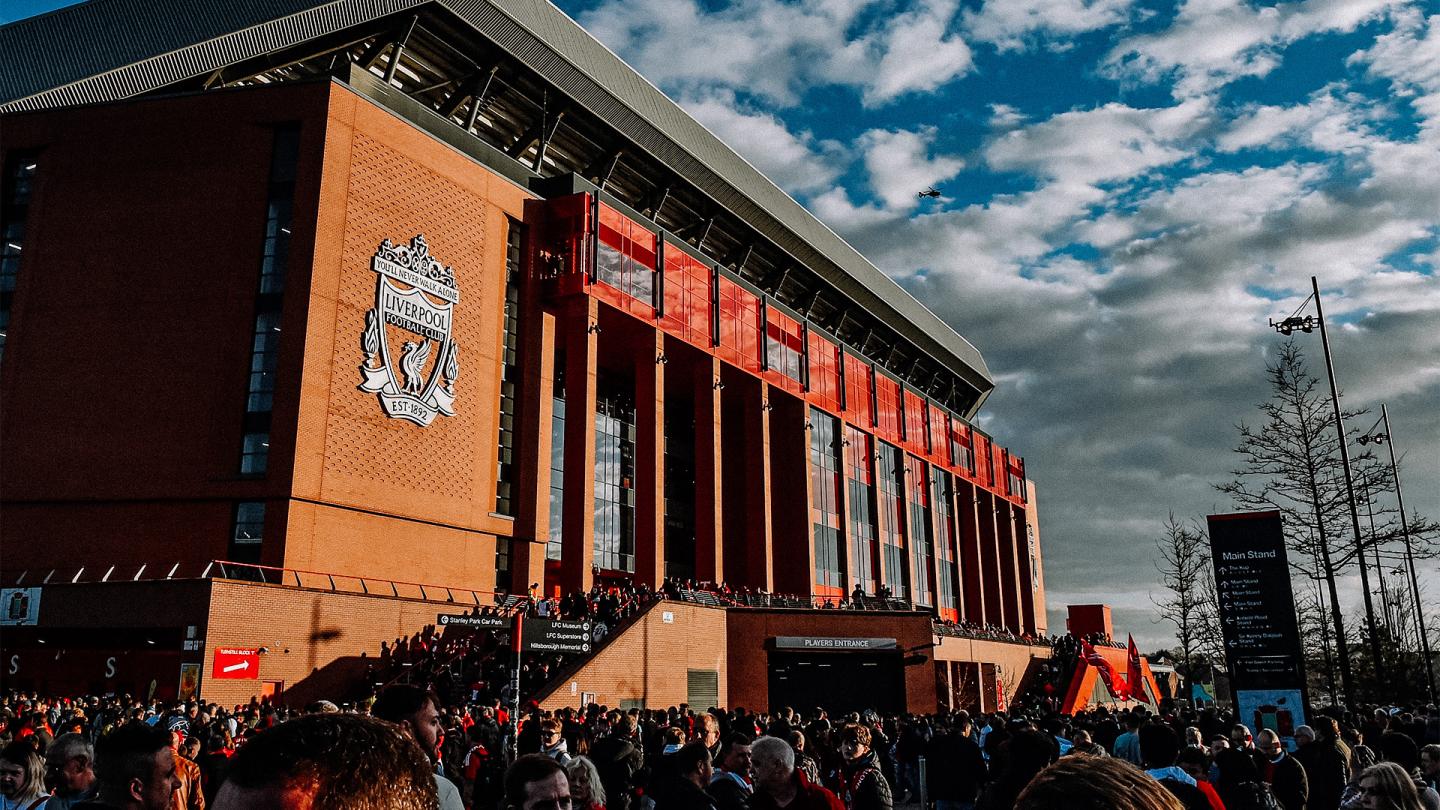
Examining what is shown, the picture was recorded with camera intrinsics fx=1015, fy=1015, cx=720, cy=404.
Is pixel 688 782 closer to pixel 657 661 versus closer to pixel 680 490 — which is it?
pixel 657 661

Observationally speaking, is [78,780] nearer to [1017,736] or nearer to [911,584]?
[1017,736]

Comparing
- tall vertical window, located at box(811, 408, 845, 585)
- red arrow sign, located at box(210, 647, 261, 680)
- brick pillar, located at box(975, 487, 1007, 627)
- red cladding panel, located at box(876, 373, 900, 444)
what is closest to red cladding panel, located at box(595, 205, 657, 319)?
tall vertical window, located at box(811, 408, 845, 585)

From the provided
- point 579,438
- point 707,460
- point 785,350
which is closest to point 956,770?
point 579,438

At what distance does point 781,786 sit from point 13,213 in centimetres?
4457

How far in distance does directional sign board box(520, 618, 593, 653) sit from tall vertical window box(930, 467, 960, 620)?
2052 inches

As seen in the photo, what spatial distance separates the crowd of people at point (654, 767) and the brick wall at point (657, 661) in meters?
14.8

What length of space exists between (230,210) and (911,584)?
48042mm

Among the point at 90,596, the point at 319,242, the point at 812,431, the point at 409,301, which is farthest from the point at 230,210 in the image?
the point at 812,431

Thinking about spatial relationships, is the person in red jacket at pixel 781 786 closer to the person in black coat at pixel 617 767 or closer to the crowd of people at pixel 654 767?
the crowd of people at pixel 654 767

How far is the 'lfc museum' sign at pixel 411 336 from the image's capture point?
36406mm

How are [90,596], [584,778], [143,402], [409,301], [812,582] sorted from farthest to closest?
[812,582], [409,301], [143,402], [90,596], [584,778]

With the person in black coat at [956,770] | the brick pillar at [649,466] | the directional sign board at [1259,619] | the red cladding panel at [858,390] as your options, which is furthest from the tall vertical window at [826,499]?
the person in black coat at [956,770]

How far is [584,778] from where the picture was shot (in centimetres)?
668

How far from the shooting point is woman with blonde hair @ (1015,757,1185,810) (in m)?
1.85
